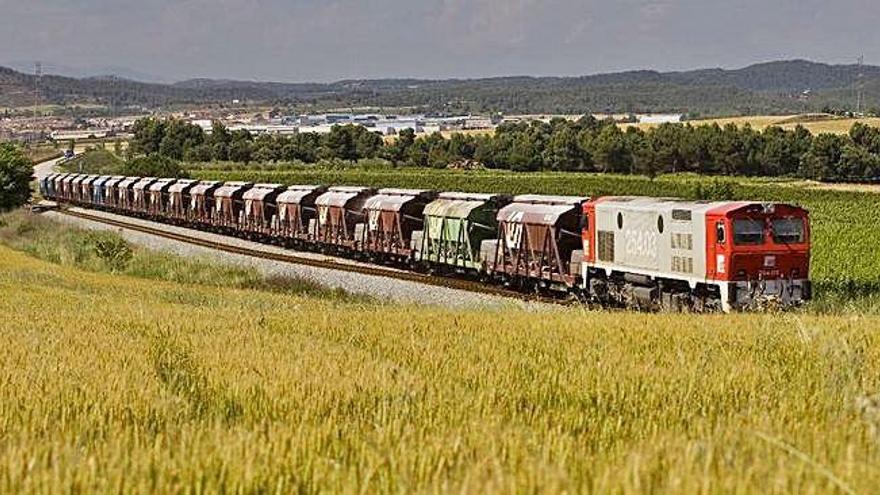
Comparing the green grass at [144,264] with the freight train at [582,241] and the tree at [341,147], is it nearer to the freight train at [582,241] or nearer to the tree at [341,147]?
the freight train at [582,241]

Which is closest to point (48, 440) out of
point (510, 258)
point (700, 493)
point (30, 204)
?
point (700, 493)

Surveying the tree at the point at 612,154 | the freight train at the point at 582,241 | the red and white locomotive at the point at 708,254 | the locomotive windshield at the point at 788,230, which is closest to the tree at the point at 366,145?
the tree at the point at 612,154

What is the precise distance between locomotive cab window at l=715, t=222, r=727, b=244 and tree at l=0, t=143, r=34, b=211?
87.0 meters

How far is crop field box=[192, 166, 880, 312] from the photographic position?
42.6 meters

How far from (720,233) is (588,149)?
106 metres

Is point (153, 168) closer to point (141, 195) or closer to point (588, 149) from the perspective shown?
point (141, 195)

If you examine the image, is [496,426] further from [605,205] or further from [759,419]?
[605,205]

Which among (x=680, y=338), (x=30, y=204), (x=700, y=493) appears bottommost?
(x=30, y=204)

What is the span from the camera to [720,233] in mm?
30562

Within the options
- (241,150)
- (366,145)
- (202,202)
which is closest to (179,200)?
(202,202)

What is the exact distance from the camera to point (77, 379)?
→ 10727 millimetres

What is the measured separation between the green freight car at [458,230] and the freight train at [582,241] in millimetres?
49

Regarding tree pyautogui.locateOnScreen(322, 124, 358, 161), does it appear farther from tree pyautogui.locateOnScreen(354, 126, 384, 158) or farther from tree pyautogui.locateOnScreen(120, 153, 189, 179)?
tree pyautogui.locateOnScreen(120, 153, 189, 179)

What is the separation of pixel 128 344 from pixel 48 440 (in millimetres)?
7793
